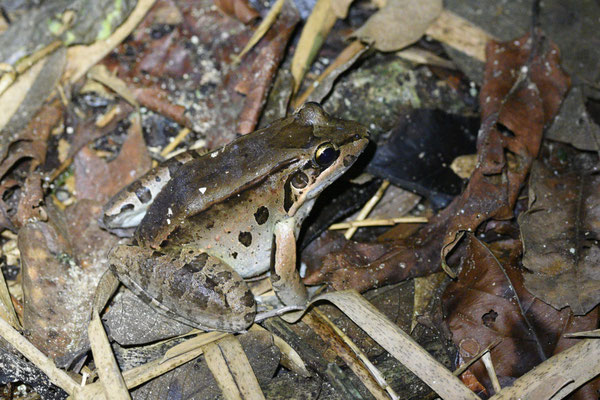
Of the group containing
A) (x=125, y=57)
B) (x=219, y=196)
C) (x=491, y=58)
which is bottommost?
(x=491, y=58)

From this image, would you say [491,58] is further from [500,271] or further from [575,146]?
[500,271]

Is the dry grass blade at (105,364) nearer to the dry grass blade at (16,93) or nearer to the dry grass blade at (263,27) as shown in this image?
the dry grass blade at (16,93)

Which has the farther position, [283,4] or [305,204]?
[283,4]

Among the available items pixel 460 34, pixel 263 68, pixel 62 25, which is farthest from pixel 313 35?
pixel 62 25

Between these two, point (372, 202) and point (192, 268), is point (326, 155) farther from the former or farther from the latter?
point (192, 268)

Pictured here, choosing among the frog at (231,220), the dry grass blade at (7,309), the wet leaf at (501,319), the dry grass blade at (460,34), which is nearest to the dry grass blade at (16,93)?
the dry grass blade at (7,309)

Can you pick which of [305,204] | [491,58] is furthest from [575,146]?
[305,204]

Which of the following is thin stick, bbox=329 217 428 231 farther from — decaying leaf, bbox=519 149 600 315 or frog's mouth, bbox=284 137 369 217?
decaying leaf, bbox=519 149 600 315
